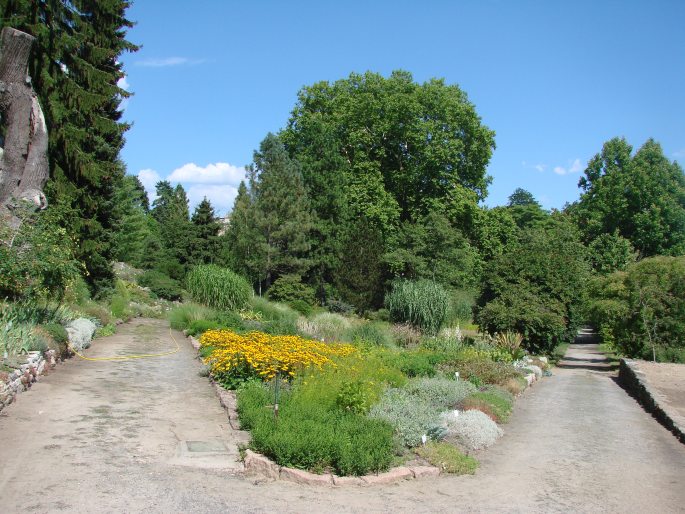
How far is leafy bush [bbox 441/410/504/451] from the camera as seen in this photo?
8.56 m

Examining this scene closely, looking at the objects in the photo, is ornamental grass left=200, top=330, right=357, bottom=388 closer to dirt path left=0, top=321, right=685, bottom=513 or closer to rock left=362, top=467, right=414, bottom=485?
dirt path left=0, top=321, right=685, bottom=513

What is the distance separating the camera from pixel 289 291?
29641 mm

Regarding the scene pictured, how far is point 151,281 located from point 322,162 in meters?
12.0

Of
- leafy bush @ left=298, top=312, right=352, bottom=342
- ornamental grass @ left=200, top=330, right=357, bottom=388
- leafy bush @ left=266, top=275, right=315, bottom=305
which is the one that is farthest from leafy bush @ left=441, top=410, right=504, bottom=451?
leafy bush @ left=266, top=275, right=315, bottom=305

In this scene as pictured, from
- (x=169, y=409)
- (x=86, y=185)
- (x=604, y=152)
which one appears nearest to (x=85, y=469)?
(x=169, y=409)

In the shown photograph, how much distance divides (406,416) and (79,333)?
30.7 ft

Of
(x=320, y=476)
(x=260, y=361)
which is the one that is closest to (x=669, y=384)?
(x=260, y=361)

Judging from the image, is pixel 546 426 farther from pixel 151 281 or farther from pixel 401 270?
pixel 151 281

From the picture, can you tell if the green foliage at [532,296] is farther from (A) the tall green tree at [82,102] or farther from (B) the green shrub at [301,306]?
(A) the tall green tree at [82,102]

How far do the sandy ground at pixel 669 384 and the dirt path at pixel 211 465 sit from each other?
1100 mm

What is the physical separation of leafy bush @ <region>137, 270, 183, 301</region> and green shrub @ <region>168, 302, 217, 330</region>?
12320 millimetres

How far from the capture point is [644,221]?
147ft

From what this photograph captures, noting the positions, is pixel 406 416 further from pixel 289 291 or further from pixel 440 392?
pixel 289 291

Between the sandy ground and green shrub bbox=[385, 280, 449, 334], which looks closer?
the sandy ground
